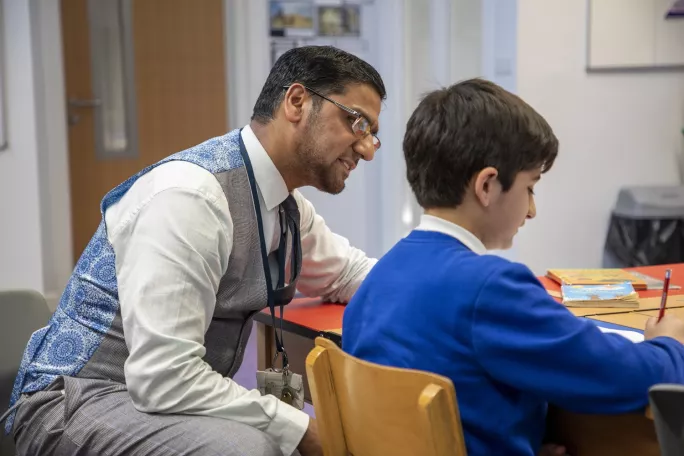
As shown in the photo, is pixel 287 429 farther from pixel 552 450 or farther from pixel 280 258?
pixel 552 450

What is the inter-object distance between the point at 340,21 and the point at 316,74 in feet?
12.1

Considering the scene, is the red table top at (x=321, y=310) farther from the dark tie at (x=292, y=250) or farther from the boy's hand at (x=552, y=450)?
the boy's hand at (x=552, y=450)

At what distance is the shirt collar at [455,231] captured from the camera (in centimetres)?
130

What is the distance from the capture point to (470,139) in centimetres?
129

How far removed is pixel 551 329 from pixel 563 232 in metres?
3.26

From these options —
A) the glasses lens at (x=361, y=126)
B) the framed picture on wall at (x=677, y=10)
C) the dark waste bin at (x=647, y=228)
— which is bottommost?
the dark waste bin at (x=647, y=228)

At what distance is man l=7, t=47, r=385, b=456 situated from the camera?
1490 mm

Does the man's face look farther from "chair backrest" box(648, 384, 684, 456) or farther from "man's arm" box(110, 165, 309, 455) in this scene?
"chair backrest" box(648, 384, 684, 456)

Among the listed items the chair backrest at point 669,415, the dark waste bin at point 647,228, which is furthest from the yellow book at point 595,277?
the dark waste bin at point 647,228

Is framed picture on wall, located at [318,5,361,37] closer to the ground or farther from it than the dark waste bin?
farther from it

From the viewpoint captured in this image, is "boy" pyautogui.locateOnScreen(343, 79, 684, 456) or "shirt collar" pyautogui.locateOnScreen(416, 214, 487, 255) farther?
"shirt collar" pyautogui.locateOnScreen(416, 214, 487, 255)

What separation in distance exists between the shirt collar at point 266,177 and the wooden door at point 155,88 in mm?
3386

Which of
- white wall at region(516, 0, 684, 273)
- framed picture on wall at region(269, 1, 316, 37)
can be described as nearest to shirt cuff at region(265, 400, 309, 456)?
white wall at region(516, 0, 684, 273)

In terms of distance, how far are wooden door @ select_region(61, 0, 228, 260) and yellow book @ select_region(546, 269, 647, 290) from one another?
342cm
